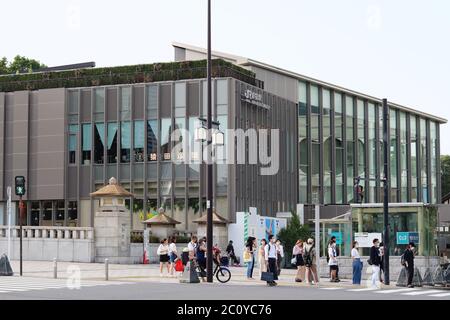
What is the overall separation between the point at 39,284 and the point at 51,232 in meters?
18.5

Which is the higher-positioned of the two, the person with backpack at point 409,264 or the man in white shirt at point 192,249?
the man in white shirt at point 192,249

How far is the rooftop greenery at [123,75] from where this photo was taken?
59.7 m

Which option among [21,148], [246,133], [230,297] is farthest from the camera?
[21,148]

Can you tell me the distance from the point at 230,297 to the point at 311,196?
4980 cm

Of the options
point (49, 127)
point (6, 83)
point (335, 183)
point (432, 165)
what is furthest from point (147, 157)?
point (432, 165)

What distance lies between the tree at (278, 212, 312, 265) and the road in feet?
91.9

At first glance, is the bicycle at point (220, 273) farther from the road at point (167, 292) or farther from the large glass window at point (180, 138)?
the large glass window at point (180, 138)

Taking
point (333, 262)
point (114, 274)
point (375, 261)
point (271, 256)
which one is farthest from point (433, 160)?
point (271, 256)

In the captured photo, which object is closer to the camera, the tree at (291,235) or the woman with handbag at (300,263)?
the woman with handbag at (300,263)

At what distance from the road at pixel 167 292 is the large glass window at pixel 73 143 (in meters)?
32.8

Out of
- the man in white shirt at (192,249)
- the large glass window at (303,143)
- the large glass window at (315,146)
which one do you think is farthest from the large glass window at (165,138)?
the man in white shirt at (192,249)

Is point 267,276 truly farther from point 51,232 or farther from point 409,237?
point 51,232

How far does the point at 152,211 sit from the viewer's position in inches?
2343
